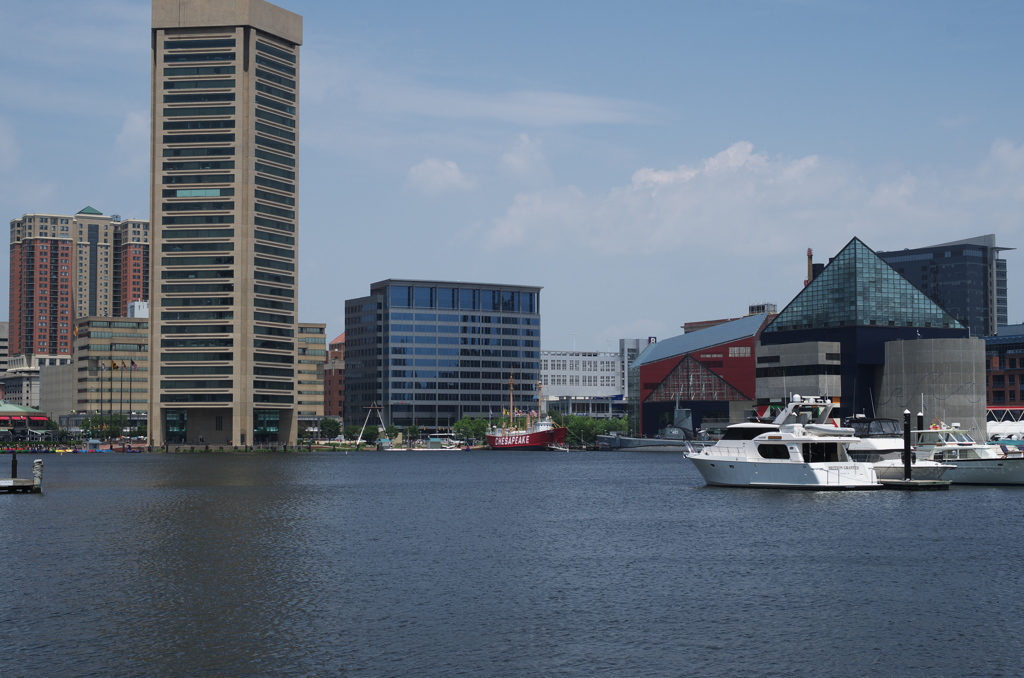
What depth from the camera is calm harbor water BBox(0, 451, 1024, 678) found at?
133 feet

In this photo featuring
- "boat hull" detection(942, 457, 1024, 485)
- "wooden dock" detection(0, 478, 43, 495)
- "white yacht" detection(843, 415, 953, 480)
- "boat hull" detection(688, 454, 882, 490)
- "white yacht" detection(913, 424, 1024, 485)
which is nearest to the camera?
"boat hull" detection(688, 454, 882, 490)

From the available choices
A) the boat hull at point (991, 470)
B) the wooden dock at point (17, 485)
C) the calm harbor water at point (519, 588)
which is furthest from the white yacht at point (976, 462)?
the wooden dock at point (17, 485)

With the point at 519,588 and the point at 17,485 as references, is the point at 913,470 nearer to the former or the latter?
the point at 519,588

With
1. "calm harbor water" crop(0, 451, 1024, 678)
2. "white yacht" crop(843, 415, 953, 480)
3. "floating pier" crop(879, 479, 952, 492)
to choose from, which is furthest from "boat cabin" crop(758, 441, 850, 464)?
"white yacht" crop(843, 415, 953, 480)

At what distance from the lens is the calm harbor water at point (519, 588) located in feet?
133

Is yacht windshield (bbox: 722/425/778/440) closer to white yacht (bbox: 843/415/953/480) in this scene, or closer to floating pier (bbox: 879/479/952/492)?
floating pier (bbox: 879/479/952/492)

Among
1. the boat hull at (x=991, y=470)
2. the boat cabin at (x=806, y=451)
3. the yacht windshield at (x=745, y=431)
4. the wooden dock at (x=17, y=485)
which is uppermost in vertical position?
the yacht windshield at (x=745, y=431)

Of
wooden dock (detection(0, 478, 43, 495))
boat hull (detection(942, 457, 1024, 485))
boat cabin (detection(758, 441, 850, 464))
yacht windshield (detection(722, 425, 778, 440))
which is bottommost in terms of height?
wooden dock (detection(0, 478, 43, 495))

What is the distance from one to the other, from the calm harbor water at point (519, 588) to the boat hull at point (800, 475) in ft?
8.63

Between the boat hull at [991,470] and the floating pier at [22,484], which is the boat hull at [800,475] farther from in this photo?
the floating pier at [22,484]

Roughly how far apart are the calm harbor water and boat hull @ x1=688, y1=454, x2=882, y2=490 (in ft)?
8.63

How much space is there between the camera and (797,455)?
341ft

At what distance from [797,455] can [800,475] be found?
185 centimetres

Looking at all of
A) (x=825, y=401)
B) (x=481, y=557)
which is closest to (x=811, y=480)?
(x=825, y=401)
